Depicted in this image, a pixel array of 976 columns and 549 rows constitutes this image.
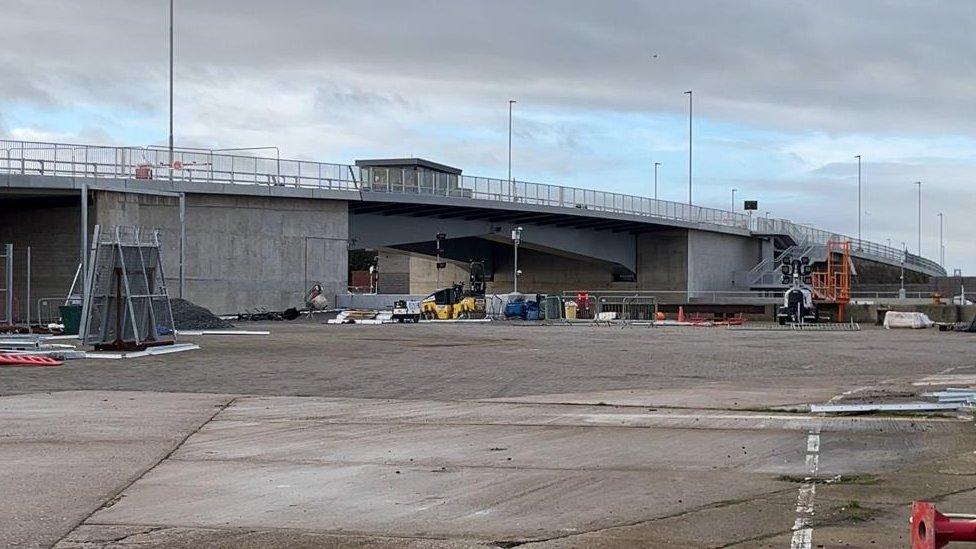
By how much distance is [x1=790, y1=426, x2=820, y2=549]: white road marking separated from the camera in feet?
25.2

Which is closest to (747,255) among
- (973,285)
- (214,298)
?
(973,285)

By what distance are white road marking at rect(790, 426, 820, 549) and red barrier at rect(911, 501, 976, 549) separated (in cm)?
146

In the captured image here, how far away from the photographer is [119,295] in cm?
2680

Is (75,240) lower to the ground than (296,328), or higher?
higher

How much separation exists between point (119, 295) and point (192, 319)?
621 inches

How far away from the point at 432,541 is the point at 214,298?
4968 centimetres

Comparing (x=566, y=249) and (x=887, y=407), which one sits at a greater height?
(x=566, y=249)

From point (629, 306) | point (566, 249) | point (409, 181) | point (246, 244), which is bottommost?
point (629, 306)

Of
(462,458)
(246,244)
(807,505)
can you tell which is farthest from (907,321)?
(807,505)

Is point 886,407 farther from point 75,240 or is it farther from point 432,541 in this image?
point 75,240

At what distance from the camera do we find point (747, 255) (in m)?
94.6

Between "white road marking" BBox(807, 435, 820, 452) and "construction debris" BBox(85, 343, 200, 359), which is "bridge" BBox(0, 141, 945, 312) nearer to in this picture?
"construction debris" BBox(85, 343, 200, 359)

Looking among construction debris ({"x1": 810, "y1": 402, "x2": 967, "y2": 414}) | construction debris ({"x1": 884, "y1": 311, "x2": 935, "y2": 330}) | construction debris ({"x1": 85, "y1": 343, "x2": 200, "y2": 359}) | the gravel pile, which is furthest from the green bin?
construction debris ({"x1": 884, "y1": 311, "x2": 935, "y2": 330})

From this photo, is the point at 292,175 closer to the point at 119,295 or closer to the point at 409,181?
the point at 409,181
